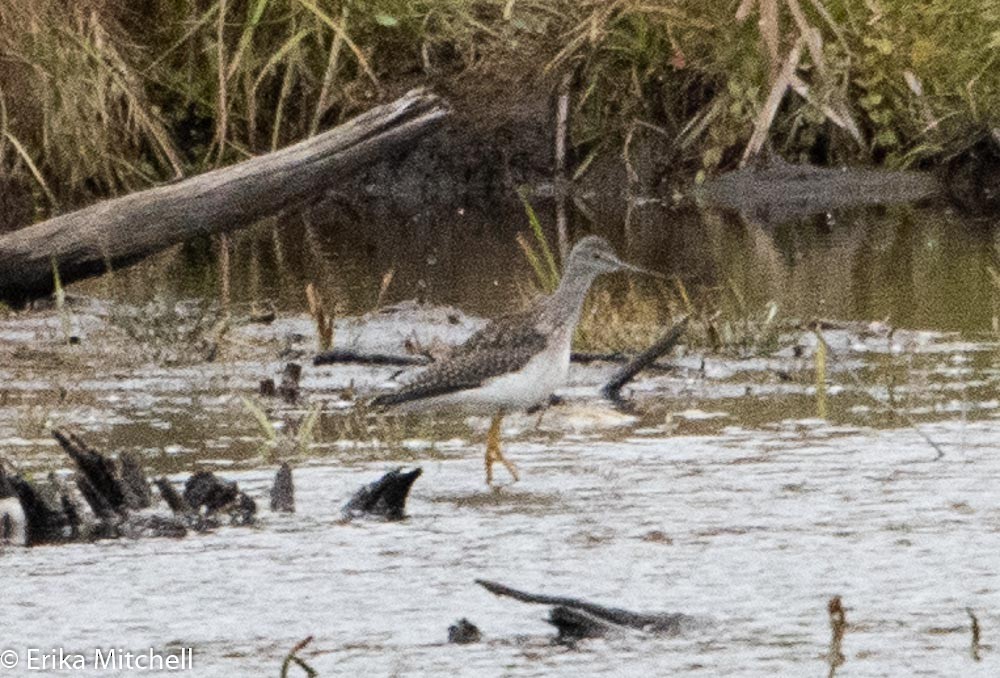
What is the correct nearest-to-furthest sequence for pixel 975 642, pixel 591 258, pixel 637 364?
pixel 975 642 < pixel 591 258 < pixel 637 364

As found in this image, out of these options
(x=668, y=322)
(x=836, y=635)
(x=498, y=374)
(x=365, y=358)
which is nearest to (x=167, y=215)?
(x=365, y=358)

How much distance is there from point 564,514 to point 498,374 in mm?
709

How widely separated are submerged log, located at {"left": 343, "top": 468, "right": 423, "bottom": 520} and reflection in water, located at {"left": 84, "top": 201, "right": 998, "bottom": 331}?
312cm

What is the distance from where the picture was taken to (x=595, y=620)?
548 centimetres

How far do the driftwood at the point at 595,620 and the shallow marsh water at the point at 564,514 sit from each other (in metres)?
0.05

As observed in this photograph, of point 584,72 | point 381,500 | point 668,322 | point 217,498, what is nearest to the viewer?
point 217,498

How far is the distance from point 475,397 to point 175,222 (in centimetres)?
233

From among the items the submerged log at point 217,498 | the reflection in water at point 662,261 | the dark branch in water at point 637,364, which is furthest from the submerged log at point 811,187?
the submerged log at point 217,498

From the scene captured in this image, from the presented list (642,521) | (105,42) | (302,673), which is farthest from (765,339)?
(105,42)

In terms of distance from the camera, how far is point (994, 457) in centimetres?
749

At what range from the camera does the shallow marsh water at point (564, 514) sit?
556 cm

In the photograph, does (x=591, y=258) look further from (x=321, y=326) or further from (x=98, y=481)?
(x=98, y=481)

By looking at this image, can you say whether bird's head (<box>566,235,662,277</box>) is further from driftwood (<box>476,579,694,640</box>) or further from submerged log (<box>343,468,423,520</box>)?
driftwood (<box>476,579,694,640</box>)

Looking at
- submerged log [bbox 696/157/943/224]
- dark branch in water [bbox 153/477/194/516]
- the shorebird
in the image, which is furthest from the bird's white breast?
submerged log [bbox 696/157/943/224]
